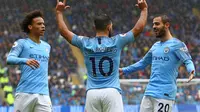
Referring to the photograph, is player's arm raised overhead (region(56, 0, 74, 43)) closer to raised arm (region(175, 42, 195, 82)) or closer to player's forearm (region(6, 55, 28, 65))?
player's forearm (region(6, 55, 28, 65))

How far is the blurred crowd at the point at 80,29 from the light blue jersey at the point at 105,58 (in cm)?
1351

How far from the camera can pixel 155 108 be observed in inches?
288

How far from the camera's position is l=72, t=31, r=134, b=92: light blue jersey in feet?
20.0

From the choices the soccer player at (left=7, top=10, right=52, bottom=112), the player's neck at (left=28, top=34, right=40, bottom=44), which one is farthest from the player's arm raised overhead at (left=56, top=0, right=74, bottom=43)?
the player's neck at (left=28, top=34, right=40, bottom=44)

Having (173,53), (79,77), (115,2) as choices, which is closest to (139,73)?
(79,77)

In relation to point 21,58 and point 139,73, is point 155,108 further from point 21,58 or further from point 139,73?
point 139,73

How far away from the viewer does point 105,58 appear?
610 centimetres

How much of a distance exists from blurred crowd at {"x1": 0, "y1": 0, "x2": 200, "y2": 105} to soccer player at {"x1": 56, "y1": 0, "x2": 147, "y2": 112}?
1351cm

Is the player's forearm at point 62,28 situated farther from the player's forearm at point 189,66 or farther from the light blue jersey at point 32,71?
the player's forearm at point 189,66

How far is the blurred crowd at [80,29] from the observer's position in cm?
2098

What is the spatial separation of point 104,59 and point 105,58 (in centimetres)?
2

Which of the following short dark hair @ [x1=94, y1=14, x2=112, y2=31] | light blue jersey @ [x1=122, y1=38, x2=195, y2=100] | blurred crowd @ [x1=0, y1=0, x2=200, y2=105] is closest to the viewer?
short dark hair @ [x1=94, y1=14, x2=112, y2=31]

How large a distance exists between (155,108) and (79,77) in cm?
1447

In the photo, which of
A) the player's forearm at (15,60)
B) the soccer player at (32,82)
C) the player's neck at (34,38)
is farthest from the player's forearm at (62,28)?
the player's neck at (34,38)
